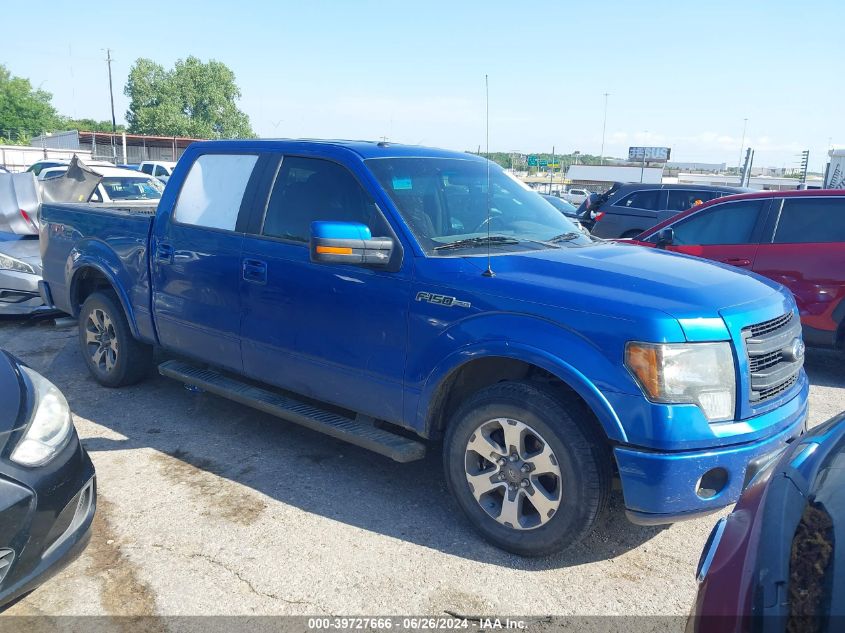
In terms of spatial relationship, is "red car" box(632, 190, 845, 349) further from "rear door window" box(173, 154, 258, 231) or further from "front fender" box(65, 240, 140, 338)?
"front fender" box(65, 240, 140, 338)

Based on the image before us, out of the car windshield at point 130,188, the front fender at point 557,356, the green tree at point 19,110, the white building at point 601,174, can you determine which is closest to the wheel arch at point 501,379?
the front fender at point 557,356

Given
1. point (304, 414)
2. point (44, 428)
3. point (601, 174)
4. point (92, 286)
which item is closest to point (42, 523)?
point (44, 428)

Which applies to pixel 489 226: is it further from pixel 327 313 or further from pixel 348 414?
pixel 348 414

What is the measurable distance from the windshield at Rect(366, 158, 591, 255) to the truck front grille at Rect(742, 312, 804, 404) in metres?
1.16

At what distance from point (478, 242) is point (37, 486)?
2.33 m

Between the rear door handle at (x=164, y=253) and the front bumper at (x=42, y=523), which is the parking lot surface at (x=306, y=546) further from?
the rear door handle at (x=164, y=253)

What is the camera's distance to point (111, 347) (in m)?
5.54

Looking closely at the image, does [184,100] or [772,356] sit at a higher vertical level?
[184,100]

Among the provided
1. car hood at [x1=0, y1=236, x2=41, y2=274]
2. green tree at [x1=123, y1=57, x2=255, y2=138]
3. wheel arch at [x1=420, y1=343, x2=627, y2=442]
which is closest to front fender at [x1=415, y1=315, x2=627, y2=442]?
wheel arch at [x1=420, y1=343, x2=627, y2=442]

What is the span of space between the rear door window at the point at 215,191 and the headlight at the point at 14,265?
3675 mm

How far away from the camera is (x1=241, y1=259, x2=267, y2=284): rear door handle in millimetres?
4168

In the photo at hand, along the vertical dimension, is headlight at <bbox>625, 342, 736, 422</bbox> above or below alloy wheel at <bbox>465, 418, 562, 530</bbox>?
above

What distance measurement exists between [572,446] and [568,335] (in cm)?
48

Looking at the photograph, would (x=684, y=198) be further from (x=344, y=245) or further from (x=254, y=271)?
(x=344, y=245)
